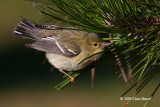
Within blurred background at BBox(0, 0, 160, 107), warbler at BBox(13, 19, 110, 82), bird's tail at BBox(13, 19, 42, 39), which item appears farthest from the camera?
blurred background at BBox(0, 0, 160, 107)

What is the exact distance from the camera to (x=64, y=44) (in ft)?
9.74

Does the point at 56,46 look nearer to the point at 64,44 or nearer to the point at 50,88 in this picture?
the point at 64,44

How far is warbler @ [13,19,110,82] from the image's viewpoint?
2.81 m

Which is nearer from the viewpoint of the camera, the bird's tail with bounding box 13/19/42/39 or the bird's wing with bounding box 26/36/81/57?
the bird's wing with bounding box 26/36/81/57

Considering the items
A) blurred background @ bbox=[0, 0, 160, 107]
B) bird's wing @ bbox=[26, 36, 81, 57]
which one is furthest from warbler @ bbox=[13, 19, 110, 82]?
blurred background @ bbox=[0, 0, 160, 107]

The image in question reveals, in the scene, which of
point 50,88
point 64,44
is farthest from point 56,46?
point 50,88

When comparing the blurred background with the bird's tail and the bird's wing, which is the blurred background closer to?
the bird's tail

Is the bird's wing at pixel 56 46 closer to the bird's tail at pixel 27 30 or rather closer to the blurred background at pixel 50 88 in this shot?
the bird's tail at pixel 27 30

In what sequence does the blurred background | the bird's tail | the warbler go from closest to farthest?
the warbler < the bird's tail < the blurred background

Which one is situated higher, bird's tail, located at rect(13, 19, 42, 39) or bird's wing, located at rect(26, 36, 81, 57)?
bird's tail, located at rect(13, 19, 42, 39)

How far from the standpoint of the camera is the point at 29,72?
24.3 ft

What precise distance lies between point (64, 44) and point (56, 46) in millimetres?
133

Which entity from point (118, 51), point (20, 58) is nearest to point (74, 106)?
point (20, 58)

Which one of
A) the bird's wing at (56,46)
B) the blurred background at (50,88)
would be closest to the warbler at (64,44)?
the bird's wing at (56,46)
